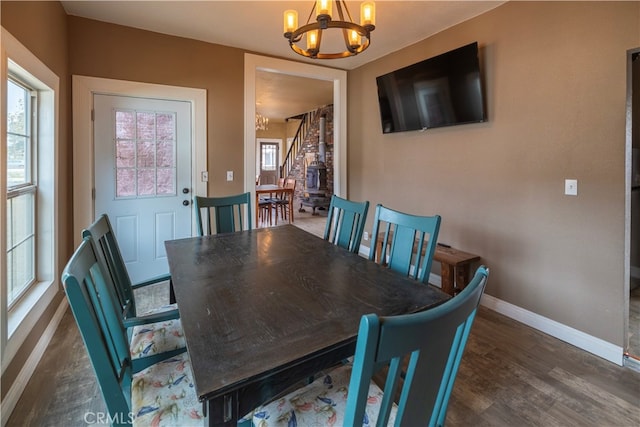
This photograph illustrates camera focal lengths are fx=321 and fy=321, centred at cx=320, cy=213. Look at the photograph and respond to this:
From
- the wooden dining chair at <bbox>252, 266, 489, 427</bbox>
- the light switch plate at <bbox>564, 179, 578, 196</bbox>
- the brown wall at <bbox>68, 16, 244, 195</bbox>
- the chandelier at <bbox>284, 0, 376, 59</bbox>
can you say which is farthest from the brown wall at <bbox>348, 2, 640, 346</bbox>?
the brown wall at <bbox>68, 16, 244, 195</bbox>

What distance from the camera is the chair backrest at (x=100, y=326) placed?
91 cm

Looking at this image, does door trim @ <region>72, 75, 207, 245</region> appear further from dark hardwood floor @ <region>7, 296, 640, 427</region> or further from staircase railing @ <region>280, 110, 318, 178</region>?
staircase railing @ <region>280, 110, 318, 178</region>

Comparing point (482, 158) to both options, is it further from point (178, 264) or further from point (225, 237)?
point (178, 264)

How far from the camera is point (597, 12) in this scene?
213 cm

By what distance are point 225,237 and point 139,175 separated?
5.56ft

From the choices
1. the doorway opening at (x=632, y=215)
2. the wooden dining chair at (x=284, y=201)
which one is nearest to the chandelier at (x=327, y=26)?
the doorway opening at (x=632, y=215)

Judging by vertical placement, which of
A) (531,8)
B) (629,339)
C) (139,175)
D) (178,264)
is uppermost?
(531,8)

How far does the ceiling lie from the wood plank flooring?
272cm

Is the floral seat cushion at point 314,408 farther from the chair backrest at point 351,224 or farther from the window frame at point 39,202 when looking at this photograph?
the window frame at point 39,202

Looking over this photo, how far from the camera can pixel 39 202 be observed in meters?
2.39

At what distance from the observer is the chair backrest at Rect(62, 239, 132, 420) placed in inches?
35.7

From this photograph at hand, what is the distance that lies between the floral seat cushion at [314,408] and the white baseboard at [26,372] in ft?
4.78

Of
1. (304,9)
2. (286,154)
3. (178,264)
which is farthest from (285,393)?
(286,154)

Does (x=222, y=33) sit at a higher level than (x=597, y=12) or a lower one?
higher
